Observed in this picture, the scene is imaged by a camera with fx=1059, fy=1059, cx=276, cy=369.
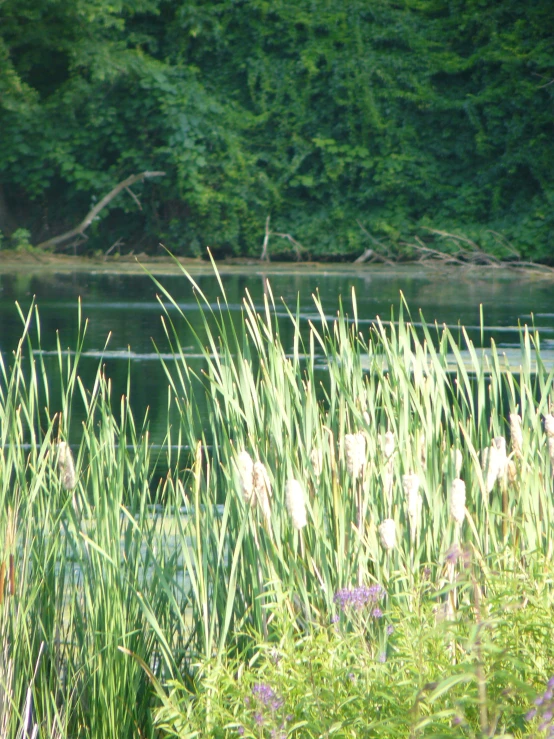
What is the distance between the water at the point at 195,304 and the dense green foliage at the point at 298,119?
155cm

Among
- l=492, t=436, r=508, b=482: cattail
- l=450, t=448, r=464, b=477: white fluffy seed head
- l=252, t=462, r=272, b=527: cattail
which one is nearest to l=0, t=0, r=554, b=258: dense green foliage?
l=450, t=448, r=464, b=477: white fluffy seed head

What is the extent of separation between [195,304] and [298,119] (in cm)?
719

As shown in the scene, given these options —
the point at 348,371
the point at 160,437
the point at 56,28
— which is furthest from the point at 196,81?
A: the point at 348,371

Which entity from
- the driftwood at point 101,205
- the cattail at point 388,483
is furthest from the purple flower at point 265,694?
the driftwood at point 101,205

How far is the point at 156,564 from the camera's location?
176 cm

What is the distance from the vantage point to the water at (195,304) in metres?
6.71

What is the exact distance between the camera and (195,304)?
9.62 metres

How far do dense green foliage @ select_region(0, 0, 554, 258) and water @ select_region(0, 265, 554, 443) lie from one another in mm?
1552

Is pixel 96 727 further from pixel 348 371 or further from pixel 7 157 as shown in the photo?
pixel 7 157

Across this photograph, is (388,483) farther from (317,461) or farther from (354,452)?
(354,452)

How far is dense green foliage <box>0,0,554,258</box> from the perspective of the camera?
1489 cm

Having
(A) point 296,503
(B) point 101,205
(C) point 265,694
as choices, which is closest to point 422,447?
(A) point 296,503

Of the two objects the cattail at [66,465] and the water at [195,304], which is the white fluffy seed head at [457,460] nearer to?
the cattail at [66,465]

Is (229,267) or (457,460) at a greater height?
(457,460)
